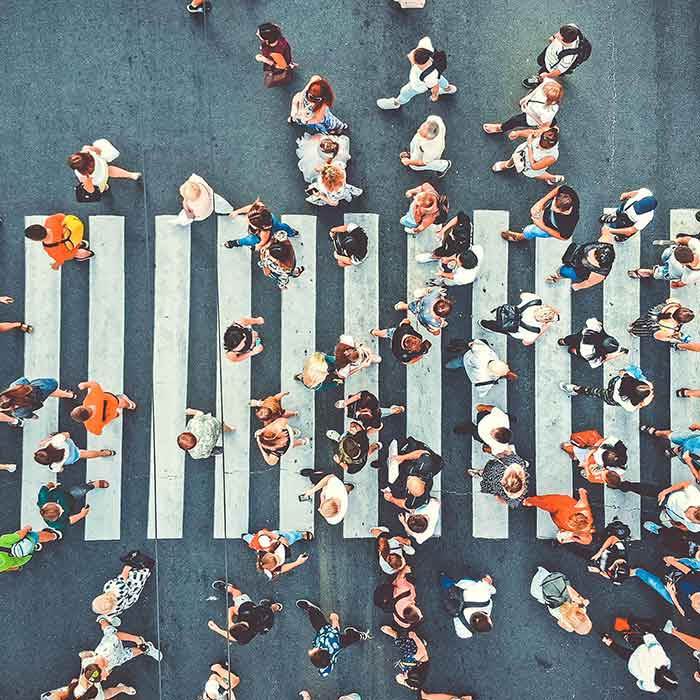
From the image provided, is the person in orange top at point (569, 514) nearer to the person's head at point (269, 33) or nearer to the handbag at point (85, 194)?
the person's head at point (269, 33)

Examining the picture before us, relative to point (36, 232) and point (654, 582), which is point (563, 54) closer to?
point (36, 232)

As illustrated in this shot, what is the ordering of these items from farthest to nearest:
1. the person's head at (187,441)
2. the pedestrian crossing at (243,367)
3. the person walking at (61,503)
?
the pedestrian crossing at (243,367) → the person walking at (61,503) → the person's head at (187,441)

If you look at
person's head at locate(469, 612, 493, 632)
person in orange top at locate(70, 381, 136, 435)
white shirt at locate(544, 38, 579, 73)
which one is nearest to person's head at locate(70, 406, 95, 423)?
person in orange top at locate(70, 381, 136, 435)

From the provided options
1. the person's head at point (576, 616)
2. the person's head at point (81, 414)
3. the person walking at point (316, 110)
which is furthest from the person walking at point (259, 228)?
the person's head at point (576, 616)

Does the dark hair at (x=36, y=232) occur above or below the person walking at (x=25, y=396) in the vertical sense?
above

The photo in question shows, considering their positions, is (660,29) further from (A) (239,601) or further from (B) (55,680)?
(B) (55,680)

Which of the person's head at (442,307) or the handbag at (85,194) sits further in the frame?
the handbag at (85,194)

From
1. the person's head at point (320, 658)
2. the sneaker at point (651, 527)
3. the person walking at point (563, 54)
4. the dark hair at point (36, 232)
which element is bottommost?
the person's head at point (320, 658)
